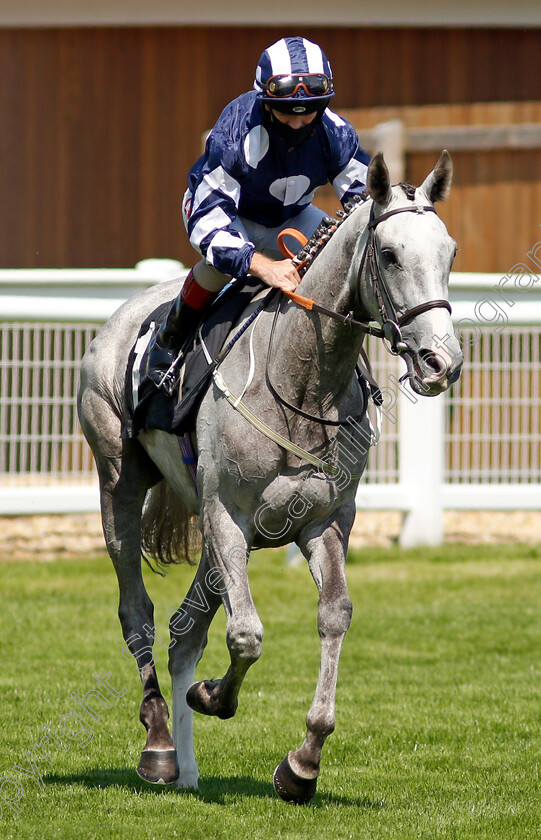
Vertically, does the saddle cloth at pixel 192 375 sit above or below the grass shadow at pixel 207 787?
above

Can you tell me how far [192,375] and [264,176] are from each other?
750mm

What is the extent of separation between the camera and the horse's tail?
17.0ft

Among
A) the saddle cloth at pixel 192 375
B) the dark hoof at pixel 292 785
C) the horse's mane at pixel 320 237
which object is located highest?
the horse's mane at pixel 320 237

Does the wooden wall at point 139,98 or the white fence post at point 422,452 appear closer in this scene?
the white fence post at point 422,452

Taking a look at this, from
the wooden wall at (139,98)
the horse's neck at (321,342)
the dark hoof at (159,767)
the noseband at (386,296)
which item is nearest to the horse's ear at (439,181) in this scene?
the noseband at (386,296)

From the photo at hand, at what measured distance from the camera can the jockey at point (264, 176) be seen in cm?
400

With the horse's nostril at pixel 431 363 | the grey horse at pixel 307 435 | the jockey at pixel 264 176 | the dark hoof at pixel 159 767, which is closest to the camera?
the horse's nostril at pixel 431 363

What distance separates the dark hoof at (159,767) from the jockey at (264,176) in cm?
137

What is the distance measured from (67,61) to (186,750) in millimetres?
8354

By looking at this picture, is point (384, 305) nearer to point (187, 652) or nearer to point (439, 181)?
point (439, 181)

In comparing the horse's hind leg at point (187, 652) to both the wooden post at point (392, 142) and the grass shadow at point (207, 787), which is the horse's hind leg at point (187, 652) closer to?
the grass shadow at point (207, 787)

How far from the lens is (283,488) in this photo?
3.97 metres

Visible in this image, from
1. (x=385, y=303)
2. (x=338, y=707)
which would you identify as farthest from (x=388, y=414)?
(x=385, y=303)

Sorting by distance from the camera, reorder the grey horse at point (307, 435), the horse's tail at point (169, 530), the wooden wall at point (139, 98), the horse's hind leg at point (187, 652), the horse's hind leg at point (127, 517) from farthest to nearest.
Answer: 1. the wooden wall at point (139, 98)
2. the horse's tail at point (169, 530)
3. the horse's hind leg at point (127, 517)
4. the horse's hind leg at point (187, 652)
5. the grey horse at point (307, 435)
